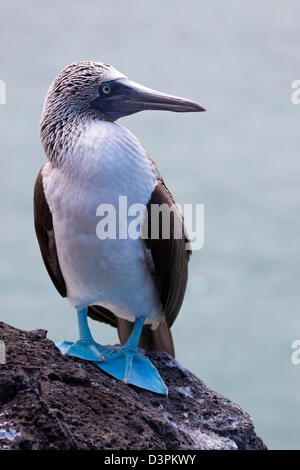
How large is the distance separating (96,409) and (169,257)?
957 mm

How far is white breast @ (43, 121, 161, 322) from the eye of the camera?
3.80 m

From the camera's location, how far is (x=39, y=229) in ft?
14.0

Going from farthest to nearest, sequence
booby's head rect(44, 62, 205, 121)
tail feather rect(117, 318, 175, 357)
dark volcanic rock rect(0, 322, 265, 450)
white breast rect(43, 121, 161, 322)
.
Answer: tail feather rect(117, 318, 175, 357) < booby's head rect(44, 62, 205, 121) < white breast rect(43, 121, 161, 322) < dark volcanic rock rect(0, 322, 265, 450)

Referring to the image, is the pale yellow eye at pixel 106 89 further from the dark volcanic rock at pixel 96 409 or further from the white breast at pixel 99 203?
the dark volcanic rock at pixel 96 409

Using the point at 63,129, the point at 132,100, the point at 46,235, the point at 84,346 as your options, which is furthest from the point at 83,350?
the point at 132,100

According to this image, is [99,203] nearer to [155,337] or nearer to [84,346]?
[84,346]

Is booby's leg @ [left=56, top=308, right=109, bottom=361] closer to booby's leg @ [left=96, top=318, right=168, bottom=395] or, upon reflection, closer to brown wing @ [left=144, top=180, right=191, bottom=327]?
booby's leg @ [left=96, top=318, right=168, bottom=395]

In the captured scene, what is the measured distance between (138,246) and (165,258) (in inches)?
6.9

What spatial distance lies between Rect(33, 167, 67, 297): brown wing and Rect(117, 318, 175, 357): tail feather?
1.45 feet

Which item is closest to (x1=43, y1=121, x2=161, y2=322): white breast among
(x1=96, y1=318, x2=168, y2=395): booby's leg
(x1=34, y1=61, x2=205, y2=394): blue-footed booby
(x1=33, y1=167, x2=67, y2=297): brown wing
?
(x1=34, y1=61, x2=205, y2=394): blue-footed booby

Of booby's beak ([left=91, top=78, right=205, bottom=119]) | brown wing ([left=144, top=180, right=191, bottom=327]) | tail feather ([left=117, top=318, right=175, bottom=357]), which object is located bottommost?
tail feather ([left=117, top=318, right=175, bottom=357])

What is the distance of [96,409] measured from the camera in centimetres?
349
